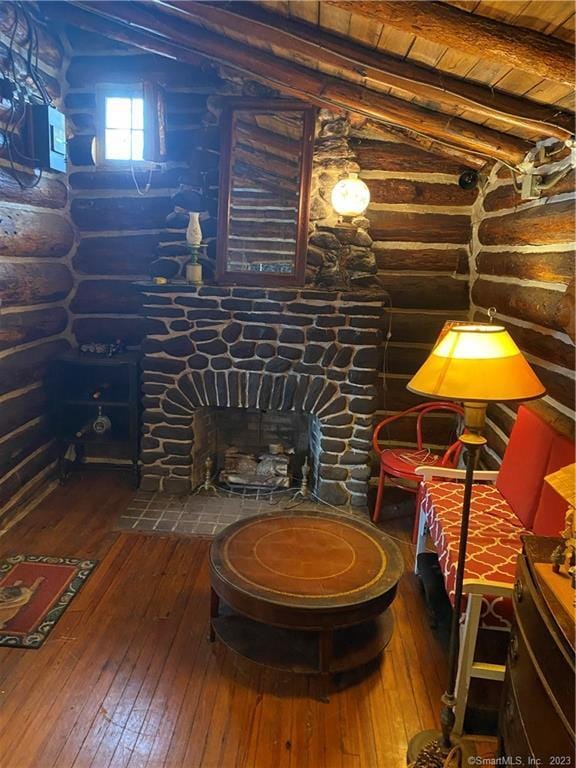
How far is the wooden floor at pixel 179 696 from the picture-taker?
198 cm

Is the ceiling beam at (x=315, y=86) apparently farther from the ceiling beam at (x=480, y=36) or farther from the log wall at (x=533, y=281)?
the ceiling beam at (x=480, y=36)

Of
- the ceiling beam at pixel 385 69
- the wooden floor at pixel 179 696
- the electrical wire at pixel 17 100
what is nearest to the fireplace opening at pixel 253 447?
the wooden floor at pixel 179 696

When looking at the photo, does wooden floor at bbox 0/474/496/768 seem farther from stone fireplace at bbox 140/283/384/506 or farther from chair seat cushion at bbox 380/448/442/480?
stone fireplace at bbox 140/283/384/506

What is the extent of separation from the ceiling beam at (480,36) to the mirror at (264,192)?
6.16 feet

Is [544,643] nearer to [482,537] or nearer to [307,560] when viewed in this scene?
[482,537]

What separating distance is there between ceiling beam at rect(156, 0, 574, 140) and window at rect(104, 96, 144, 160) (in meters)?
1.29

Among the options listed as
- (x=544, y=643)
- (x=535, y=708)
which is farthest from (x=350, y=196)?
(x=535, y=708)

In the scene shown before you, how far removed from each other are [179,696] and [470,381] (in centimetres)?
177

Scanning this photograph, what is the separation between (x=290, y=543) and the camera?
103 inches

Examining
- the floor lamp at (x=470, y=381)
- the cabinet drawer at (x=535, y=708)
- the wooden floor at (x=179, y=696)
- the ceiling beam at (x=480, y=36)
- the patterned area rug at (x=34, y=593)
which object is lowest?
the wooden floor at (x=179, y=696)

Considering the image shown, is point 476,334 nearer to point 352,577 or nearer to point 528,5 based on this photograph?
point 528,5

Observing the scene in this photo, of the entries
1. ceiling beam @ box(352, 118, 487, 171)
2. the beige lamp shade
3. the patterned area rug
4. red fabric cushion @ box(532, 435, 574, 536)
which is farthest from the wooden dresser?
ceiling beam @ box(352, 118, 487, 171)

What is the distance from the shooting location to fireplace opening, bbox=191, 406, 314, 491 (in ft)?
14.0

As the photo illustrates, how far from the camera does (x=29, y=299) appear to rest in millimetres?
3713
